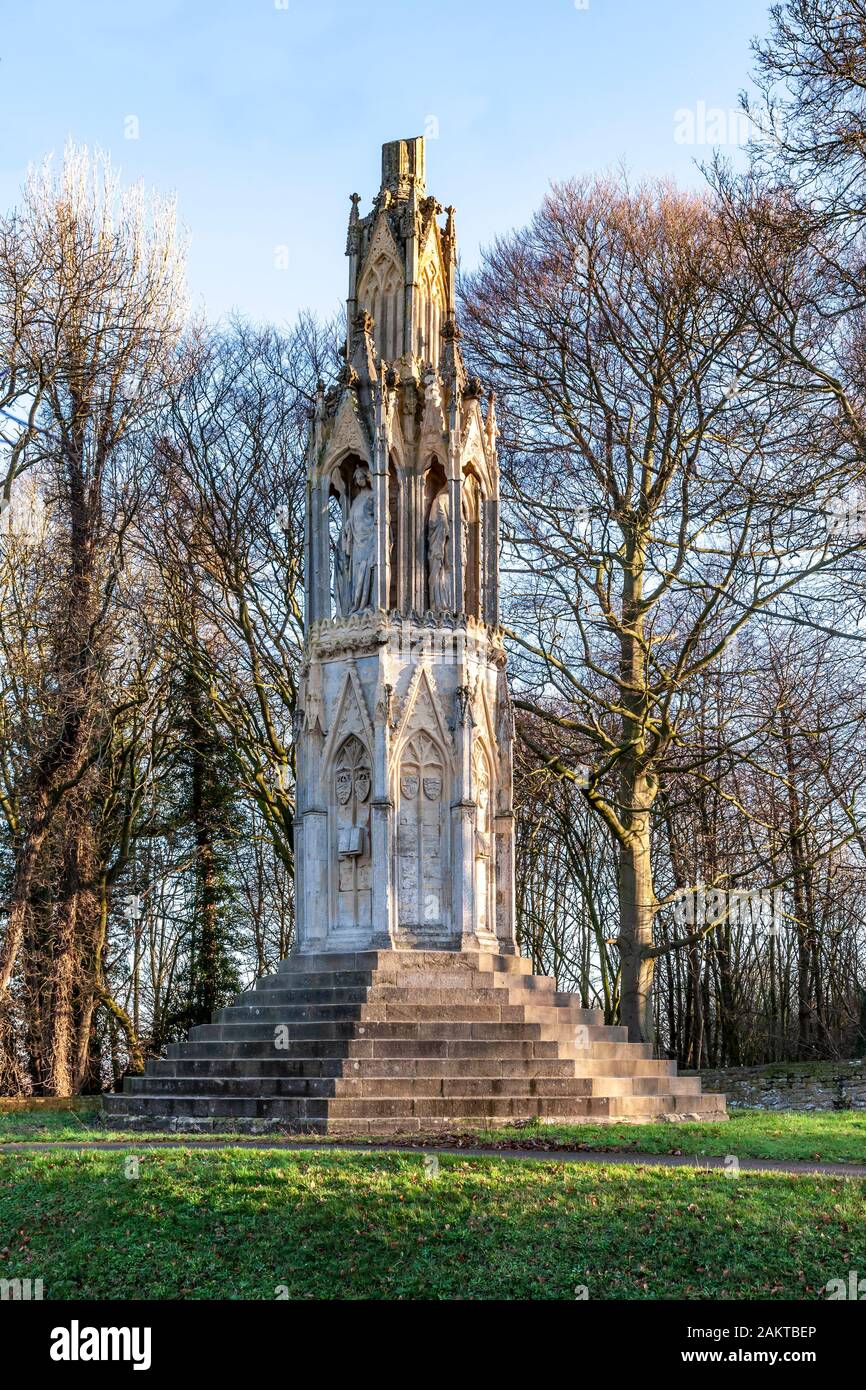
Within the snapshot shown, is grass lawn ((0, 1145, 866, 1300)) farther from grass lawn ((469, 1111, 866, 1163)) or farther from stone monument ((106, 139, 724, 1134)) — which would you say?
stone monument ((106, 139, 724, 1134))

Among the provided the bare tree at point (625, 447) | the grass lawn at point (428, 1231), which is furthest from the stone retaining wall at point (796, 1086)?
the grass lawn at point (428, 1231)

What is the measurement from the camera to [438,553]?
20.6 m

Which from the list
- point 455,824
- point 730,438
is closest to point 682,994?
point 730,438

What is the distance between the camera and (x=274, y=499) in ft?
103

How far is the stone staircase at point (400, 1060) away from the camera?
666 inches

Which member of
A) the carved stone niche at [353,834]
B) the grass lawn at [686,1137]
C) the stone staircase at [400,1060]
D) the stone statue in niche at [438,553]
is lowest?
the grass lawn at [686,1137]

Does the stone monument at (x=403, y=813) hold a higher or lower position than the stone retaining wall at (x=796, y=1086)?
higher

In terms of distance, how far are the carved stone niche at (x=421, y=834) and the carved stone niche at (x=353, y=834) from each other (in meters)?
0.43

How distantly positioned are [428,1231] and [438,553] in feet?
36.3

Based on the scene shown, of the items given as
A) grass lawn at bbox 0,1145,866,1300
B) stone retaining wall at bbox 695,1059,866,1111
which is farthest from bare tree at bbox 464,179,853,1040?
grass lawn at bbox 0,1145,866,1300

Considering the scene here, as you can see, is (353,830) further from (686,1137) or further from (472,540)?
(686,1137)

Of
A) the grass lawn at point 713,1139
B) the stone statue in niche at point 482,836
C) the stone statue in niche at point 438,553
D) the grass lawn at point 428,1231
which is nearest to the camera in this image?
the grass lawn at point 428,1231

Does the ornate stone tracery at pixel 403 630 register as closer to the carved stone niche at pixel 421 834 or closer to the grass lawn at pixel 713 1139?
the carved stone niche at pixel 421 834
